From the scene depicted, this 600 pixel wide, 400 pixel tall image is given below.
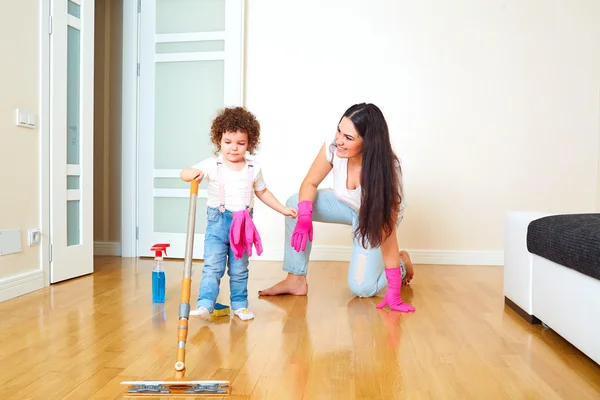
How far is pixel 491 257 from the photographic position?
4.32 m

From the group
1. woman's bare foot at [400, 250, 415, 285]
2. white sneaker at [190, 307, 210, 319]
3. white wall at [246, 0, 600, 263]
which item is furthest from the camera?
white wall at [246, 0, 600, 263]

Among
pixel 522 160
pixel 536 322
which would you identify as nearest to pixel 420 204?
pixel 522 160

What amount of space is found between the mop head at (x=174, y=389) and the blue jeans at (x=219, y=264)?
87 centimetres

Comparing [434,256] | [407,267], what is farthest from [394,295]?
[434,256]

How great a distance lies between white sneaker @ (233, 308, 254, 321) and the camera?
2.40 meters

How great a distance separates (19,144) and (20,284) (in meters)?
0.69

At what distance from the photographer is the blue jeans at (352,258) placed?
2934 mm

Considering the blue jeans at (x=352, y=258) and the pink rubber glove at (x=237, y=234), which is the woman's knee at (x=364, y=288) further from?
the pink rubber glove at (x=237, y=234)

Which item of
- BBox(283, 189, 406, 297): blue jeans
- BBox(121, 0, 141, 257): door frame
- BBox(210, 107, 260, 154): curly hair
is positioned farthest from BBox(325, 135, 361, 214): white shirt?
BBox(121, 0, 141, 257): door frame

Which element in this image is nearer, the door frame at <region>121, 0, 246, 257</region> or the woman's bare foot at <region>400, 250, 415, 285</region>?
the woman's bare foot at <region>400, 250, 415, 285</region>

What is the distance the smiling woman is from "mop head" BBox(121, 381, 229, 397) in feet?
4.04

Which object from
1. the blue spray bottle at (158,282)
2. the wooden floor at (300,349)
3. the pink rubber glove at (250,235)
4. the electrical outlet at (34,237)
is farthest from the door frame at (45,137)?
the pink rubber glove at (250,235)

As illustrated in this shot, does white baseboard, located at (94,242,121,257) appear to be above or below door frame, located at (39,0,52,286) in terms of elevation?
below

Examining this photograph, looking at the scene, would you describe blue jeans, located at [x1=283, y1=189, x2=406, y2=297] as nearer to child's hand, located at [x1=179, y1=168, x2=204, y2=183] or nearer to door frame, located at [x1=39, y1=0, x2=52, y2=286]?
child's hand, located at [x1=179, y1=168, x2=204, y2=183]
